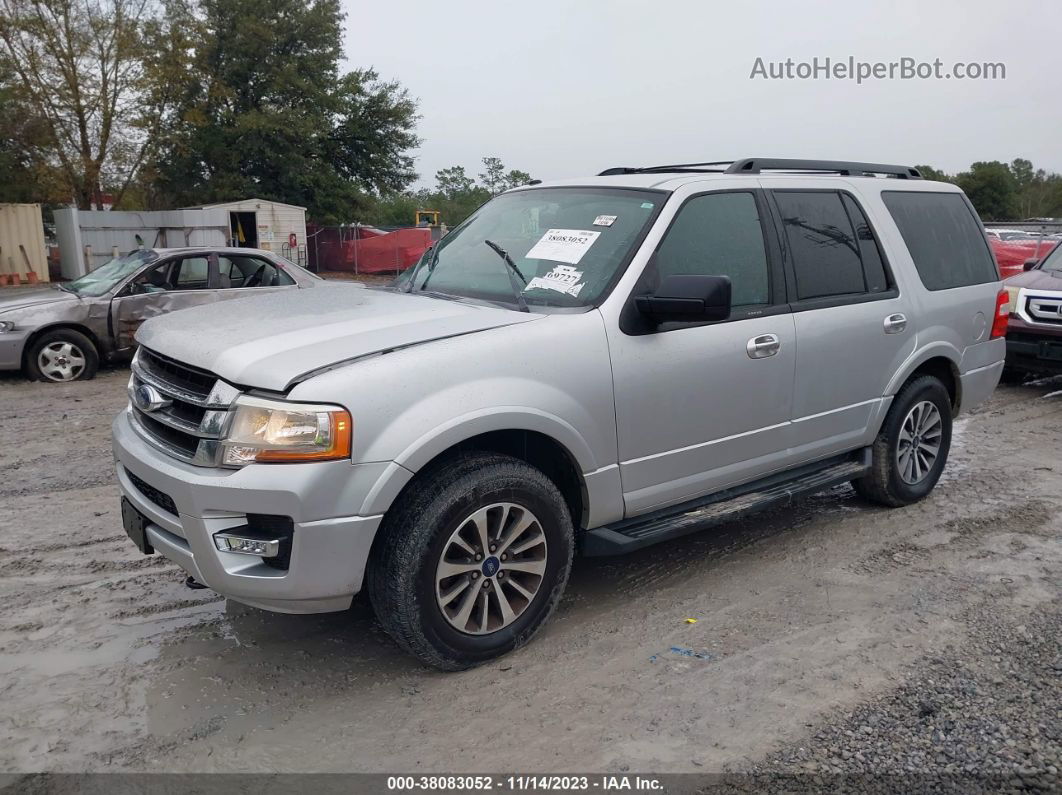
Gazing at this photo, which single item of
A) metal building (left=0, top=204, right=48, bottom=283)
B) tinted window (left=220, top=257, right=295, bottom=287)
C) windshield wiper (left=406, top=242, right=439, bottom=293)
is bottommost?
windshield wiper (left=406, top=242, right=439, bottom=293)

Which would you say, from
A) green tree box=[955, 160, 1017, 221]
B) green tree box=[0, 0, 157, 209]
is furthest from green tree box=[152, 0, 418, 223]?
green tree box=[955, 160, 1017, 221]

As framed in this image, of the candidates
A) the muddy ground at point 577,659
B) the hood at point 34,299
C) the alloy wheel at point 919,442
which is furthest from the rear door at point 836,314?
the hood at point 34,299

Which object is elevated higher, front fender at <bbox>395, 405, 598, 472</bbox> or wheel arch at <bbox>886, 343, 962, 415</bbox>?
front fender at <bbox>395, 405, 598, 472</bbox>

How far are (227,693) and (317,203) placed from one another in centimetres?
3117

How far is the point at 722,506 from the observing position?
4445 mm

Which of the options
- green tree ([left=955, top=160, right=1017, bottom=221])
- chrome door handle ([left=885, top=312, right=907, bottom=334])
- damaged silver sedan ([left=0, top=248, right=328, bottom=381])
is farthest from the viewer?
green tree ([left=955, top=160, right=1017, bottom=221])

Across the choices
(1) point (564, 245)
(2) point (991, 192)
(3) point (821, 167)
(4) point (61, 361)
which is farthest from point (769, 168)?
(2) point (991, 192)

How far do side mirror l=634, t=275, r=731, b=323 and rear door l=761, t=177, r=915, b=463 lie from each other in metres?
1.00

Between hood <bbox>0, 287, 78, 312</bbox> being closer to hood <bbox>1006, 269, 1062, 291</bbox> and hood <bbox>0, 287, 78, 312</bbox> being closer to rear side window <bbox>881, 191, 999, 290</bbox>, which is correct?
rear side window <bbox>881, 191, 999, 290</bbox>

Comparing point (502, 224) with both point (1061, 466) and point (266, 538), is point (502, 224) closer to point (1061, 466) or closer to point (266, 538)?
point (266, 538)

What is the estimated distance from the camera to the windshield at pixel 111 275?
32.3 ft

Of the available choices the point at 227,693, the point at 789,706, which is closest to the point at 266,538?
the point at 227,693

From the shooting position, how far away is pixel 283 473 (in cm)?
315

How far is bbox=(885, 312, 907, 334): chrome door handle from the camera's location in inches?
203
